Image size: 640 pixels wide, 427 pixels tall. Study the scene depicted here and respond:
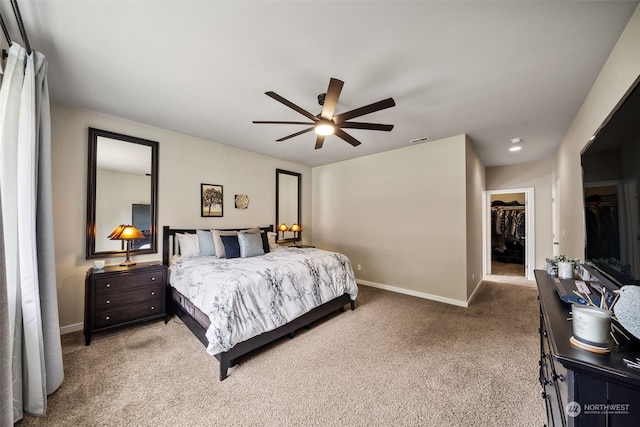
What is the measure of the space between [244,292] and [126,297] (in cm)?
168

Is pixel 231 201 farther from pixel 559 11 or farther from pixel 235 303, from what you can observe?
pixel 559 11

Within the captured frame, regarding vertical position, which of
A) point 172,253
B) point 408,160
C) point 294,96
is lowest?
point 172,253

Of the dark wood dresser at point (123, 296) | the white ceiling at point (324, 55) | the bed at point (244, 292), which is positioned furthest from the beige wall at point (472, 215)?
the dark wood dresser at point (123, 296)

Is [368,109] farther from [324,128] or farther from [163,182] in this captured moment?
[163,182]

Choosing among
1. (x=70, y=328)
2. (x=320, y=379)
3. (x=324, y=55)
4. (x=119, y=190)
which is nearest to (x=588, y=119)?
(x=324, y=55)

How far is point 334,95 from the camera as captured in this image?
2039 mm

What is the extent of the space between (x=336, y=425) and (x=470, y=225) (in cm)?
359

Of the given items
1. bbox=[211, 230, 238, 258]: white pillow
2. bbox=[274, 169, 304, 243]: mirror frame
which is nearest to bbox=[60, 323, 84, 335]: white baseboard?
bbox=[211, 230, 238, 258]: white pillow

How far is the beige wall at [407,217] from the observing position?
3.84 meters

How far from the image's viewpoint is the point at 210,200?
13.5 feet

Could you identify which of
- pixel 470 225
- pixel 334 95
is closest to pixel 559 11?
pixel 334 95

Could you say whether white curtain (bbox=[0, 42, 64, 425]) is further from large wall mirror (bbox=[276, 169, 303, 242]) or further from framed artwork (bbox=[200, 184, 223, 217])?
large wall mirror (bbox=[276, 169, 303, 242])

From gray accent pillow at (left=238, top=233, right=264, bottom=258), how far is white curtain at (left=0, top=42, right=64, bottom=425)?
6.38ft

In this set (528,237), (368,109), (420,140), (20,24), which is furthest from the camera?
(528,237)
